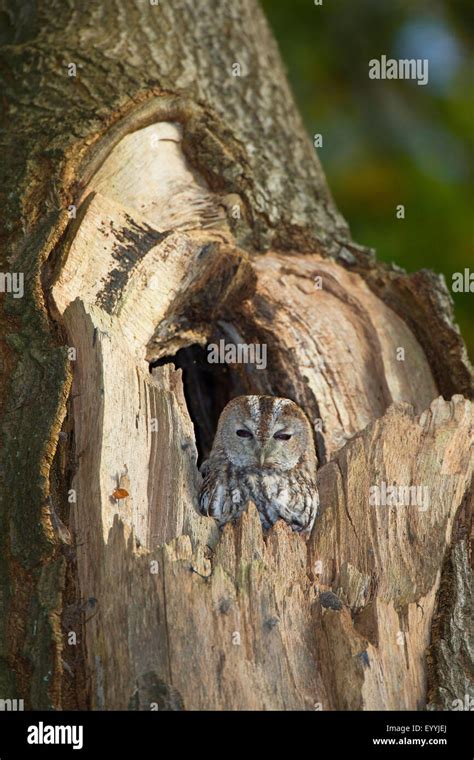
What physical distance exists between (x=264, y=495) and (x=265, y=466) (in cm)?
20

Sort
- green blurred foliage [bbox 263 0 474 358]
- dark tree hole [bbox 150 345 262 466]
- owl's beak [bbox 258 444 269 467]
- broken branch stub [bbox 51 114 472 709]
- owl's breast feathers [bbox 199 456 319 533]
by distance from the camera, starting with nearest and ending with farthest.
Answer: broken branch stub [bbox 51 114 472 709] → owl's breast feathers [bbox 199 456 319 533] → owl's beak [bbox 258 444 269 467] → dark tree hole [bbox 150 345 262 466] → green blurred foliage [bbox 263 0 474 358]

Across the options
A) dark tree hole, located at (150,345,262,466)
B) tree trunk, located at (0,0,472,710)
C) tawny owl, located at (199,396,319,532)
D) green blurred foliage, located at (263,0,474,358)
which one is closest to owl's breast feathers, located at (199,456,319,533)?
tawny owl, located at (199,396,319,532)

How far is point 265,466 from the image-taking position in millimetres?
5023

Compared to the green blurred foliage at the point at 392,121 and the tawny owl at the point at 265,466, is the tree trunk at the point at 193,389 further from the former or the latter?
the green blurred foliage at the point at 392,121

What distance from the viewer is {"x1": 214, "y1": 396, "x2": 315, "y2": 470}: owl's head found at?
16.3 ft

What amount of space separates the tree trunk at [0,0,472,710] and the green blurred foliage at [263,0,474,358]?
180 cm

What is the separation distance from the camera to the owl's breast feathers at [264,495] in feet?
15.6

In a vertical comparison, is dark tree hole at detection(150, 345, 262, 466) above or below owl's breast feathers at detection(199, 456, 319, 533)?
above

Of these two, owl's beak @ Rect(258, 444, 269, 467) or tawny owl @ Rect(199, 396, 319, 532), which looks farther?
owl's beak @ Rect(258, 444, 269, 467)

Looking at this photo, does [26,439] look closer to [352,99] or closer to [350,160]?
[350,160]

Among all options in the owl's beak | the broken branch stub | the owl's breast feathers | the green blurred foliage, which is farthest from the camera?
the green blurred foliage

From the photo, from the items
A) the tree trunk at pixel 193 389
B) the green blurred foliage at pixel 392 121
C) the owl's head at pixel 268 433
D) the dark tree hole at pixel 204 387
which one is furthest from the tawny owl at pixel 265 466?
the green blurred foliage at pixel 392 121

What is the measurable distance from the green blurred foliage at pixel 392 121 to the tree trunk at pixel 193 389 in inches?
71.1

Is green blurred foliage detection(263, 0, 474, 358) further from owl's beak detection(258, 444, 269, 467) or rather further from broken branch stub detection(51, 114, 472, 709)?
owl's beak detection(258, 444, 269, 467)
